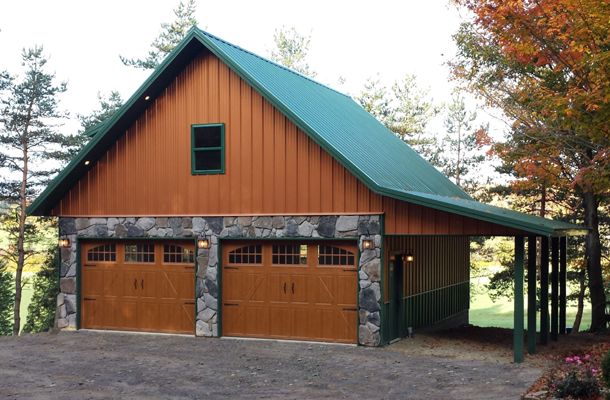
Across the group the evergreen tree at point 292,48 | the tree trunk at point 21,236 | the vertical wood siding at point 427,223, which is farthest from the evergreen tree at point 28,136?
the vertical wood siding at point 427,223

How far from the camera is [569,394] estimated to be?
9.70 m

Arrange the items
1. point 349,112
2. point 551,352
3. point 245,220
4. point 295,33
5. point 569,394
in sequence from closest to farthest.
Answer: point 569,394
point 551,352
point 245,220
point 349,112
point 295,33

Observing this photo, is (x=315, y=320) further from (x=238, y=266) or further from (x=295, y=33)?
(x=295, y=33)

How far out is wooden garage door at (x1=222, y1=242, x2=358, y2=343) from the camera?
15359 millimetres

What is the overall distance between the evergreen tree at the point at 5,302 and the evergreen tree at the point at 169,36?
39.6 ft

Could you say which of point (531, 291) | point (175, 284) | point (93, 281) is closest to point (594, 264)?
point (531, 291)

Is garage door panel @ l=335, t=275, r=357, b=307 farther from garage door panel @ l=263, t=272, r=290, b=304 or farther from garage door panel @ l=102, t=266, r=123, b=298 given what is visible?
garage door panel @ l=102, t=266, r=123, b=298

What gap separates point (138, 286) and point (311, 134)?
5842 millimetres

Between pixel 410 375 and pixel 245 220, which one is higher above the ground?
pixel 245 220

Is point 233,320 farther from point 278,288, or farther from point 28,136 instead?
point 28,136

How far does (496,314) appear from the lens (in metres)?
41.7

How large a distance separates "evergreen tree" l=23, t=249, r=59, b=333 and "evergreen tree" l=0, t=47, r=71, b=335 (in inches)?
41.5

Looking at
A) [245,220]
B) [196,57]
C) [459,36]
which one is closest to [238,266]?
[245,220]

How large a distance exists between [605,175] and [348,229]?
19.5 feet
